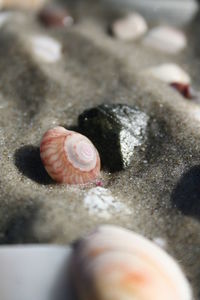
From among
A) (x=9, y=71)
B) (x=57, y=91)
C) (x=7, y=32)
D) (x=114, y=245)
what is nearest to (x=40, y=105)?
(x=57, y=91)

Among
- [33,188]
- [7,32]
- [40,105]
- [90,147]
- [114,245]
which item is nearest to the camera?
[114,245]

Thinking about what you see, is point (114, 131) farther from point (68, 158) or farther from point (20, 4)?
point (20, 4)

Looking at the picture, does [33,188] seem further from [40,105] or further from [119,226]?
[40,105]

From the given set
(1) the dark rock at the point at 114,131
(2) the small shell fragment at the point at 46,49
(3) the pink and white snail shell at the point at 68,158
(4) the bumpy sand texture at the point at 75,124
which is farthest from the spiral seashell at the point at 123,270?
(2) the small shell fragment at the point at 46,49

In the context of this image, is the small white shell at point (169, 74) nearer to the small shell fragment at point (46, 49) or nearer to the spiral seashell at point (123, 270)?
the small shell fragment at point (46, 49)


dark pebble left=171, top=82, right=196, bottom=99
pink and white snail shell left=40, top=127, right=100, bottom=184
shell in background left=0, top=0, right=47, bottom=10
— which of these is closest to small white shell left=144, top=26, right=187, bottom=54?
dark pebble left=171, top=82, right=196, bottom=99

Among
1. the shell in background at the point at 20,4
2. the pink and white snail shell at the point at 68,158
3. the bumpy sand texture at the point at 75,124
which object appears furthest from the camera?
the shell in background at the point at 20,4

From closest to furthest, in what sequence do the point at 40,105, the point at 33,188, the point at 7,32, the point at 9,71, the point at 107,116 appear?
1. the point at 33,188
2. the point at 107,116
3. the point at 40,105
4. the point at 9,71
5. the point at 7,32
